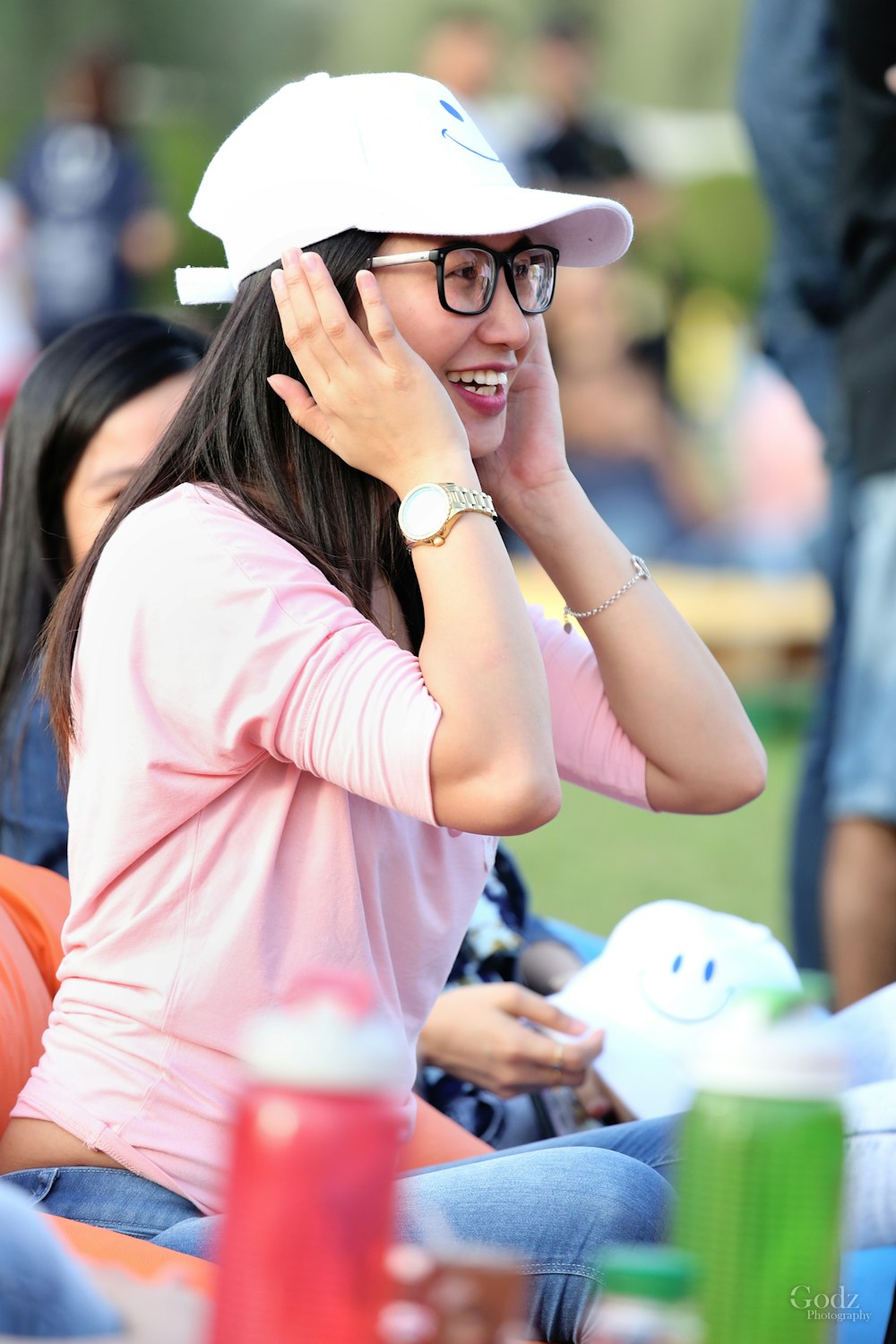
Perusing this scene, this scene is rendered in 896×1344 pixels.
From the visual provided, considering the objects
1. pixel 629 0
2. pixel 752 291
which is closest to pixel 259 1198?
pixel 752 291

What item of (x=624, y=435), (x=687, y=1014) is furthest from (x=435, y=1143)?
(x=624, y=435)

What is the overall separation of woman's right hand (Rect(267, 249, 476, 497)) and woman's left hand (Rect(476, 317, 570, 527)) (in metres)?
0.34

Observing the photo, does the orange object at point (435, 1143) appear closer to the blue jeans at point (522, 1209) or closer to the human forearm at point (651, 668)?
the blue jeans at point (522, 1209)

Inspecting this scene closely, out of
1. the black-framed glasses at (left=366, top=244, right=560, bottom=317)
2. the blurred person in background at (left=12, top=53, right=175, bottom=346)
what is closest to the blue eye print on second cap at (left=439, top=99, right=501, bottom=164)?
the black-framed glasses at (left=366, top=244, right=560, bottom=317)

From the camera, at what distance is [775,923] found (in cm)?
456

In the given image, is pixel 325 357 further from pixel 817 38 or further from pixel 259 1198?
pixel 817 38

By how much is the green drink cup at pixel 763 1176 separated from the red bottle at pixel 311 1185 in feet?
0.54

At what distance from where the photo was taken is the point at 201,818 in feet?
5.37

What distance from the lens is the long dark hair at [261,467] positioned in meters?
1.74

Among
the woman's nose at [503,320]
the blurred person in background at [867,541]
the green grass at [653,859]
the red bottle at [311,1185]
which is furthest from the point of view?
the green grass at [653,859]

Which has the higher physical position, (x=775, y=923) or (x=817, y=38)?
(x=817, y=38)

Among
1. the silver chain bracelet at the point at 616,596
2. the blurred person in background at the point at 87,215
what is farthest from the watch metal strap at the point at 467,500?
the blurred person in background at the point at 87,215

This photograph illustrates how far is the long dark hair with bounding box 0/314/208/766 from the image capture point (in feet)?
8.09

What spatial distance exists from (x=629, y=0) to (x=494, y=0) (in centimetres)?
116
